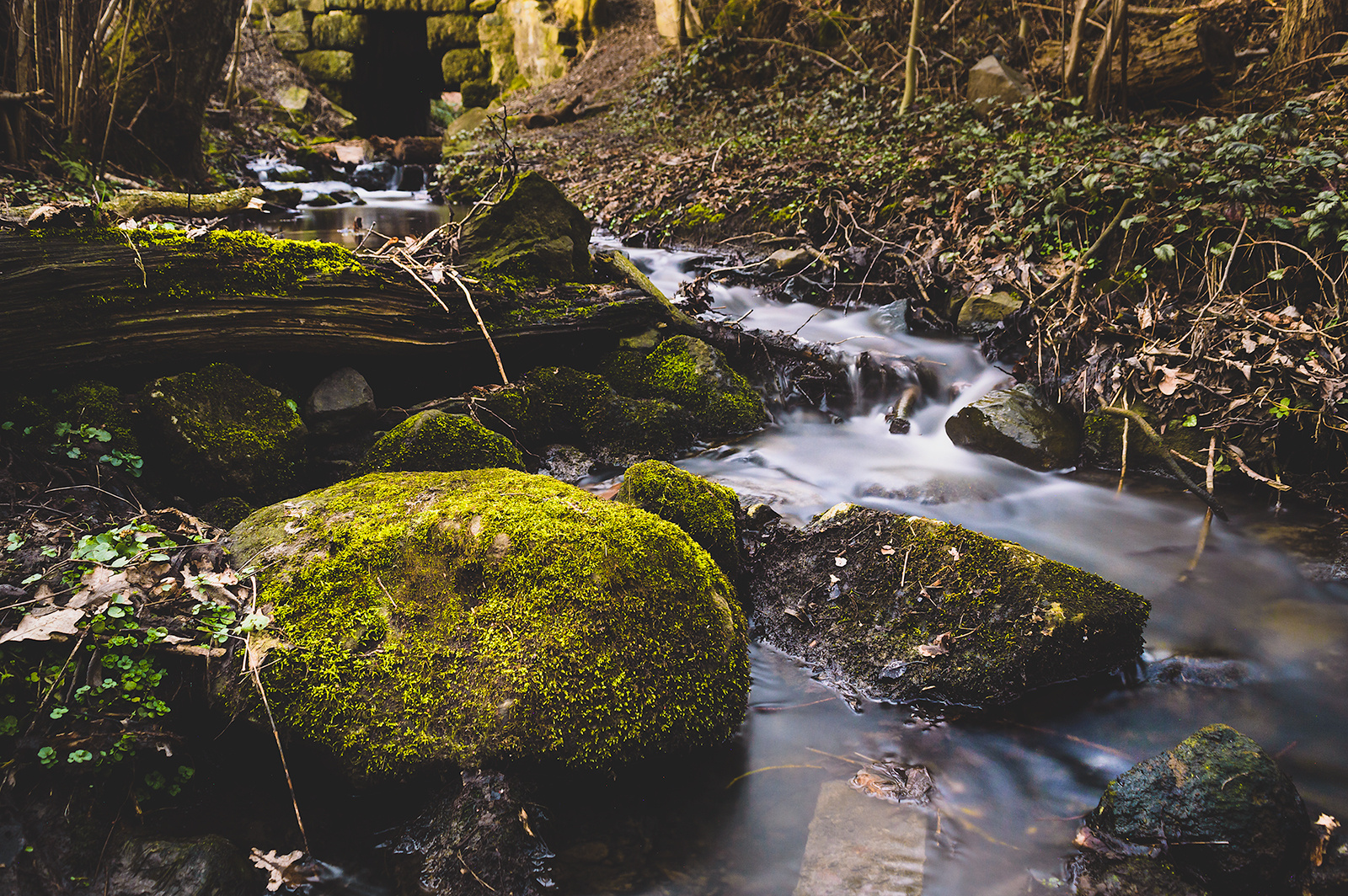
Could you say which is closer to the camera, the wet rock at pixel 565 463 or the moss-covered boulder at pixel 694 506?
the moss-covered boulder at pixel 694 506

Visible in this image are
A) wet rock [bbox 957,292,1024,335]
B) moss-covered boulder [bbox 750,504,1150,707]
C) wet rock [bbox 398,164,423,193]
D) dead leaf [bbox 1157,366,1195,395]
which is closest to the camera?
moss-covered boulder [bbox 750,504,1150,707]

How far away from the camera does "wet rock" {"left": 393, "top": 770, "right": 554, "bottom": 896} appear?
2.11 meters

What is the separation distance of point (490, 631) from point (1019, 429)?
437 centimetres

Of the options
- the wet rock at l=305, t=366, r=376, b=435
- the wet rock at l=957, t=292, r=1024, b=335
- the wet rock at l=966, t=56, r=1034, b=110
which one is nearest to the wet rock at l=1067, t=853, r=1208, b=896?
the wet rock at l=305, t=366, r=376, b=435

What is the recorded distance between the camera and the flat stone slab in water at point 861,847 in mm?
2264

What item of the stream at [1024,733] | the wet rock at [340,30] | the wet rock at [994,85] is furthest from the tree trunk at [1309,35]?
the wet rock at [340,30]

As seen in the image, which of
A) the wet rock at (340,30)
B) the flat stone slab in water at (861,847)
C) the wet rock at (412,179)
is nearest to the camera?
the flat stone slab in water at (861,847)

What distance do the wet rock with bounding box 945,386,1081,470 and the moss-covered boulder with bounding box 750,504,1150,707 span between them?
7.19ft

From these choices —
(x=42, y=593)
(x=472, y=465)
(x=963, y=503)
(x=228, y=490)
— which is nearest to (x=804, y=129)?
(x=963, y=503)

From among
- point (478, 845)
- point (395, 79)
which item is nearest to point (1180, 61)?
point (478, 845)

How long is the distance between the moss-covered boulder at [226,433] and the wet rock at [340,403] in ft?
0.65

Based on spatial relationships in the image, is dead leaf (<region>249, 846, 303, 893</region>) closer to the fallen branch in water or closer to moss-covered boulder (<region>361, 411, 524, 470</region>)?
moss-covered boulder (<region>361, 411, 524, 470</region>)

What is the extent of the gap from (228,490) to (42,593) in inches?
52.2

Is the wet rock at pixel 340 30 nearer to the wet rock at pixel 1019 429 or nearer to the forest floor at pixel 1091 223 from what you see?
the forest floor at pixel 1091 223
